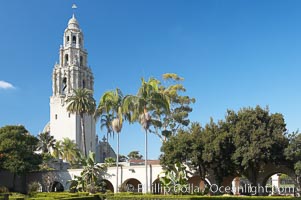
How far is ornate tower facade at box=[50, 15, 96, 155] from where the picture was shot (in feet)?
228

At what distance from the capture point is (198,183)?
44594mm

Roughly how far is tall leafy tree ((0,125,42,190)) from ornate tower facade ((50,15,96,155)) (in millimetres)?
18407

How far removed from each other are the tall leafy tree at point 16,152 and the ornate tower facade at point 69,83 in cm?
1841

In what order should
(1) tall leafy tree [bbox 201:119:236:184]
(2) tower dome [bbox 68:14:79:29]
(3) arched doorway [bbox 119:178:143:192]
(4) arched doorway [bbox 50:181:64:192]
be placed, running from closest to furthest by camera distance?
(1) tall leafy tree [bbox 201:119:236:184] → (3) arched doorway [bbox 119:178:143:192] → (4) arched doorway [bbox 50:181:64:192] → (2) tower dome [bbox 68:14:79:29]

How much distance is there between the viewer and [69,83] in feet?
230

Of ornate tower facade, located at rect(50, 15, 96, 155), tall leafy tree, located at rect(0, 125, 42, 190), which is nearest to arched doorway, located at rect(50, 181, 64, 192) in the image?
tall leafy tree, located at rect(0, 125, 42, 190)

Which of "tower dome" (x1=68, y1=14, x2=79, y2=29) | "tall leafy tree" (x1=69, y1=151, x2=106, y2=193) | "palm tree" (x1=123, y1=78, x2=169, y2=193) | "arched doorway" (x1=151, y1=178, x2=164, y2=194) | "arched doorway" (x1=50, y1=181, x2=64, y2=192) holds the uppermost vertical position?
"tower dome" (x1=68, y1=14, x2=79, y2=29)

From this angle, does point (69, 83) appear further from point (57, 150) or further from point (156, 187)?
point (156, 187)

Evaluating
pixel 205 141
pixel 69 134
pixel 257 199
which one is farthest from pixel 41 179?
pixel 257 199

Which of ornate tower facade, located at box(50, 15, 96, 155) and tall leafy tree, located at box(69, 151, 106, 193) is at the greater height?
ornate tower facade, located at box(50, 15, 96, 155)

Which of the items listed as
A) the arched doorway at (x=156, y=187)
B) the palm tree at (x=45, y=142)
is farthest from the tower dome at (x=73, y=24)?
the arched doorway at (x=156, y=187)

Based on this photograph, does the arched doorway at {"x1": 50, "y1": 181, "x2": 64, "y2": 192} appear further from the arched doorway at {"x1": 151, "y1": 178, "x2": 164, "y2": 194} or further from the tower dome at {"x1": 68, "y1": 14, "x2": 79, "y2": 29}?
the tower dome at {"x1": 68, "y1": 14, "x2": 79, "y2": 29}

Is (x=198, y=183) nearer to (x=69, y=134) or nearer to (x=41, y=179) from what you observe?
(x=41, y=179)

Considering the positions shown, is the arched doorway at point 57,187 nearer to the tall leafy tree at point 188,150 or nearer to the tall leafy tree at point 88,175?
the tall leafy tree at point 88,175
